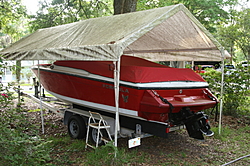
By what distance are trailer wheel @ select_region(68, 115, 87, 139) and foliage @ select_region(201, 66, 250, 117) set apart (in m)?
4.42

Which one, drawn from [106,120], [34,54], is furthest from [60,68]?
[106,120]

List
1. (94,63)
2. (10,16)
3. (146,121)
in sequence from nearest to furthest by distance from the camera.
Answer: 1. (146,121)
2. (94,63)
3. (10,16)

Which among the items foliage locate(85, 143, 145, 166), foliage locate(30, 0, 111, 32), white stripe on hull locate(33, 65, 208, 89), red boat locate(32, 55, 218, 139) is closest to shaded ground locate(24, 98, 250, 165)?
foliage locate(85, 143, 145, 166)

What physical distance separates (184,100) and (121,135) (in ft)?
4.69

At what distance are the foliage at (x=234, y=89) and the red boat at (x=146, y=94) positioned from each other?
9.36ft

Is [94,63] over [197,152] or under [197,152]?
over

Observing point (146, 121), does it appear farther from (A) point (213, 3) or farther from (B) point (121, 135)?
(A) point (213, 3)

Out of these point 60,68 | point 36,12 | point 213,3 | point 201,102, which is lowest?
point 201,102

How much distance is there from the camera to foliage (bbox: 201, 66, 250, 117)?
7.77m

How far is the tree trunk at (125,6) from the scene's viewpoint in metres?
Result: 9.20

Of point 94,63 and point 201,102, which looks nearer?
point 201,102

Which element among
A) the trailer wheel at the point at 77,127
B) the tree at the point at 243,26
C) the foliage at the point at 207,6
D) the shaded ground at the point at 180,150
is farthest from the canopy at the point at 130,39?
the tree at the point at 243,26

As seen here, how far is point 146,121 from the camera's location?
4.71m

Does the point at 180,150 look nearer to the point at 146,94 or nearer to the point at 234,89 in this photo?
the point at 146,94
